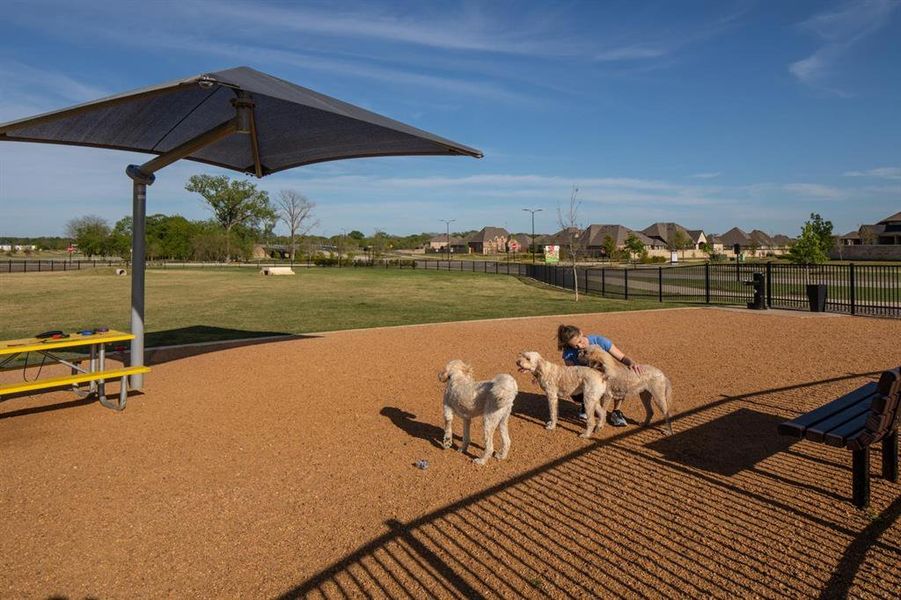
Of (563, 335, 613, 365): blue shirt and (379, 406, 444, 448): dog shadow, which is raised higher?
(563, 335, 613, 365): blue shirt

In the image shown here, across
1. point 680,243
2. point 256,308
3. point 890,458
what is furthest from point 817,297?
point 680,243

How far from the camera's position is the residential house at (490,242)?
482 feet

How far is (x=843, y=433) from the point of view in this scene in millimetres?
4074

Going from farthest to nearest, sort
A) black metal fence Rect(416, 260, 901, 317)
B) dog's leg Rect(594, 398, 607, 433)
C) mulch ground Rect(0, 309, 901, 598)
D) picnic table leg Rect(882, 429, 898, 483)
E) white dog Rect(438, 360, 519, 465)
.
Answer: black metal fence Rect(416, 260, 901, 317)
dog's leg Rect(594, 398, 607, 433)
white dog Rect(438, 360, 519, 465)
picnic table leg Rect(882, 429, 898, 483)
mulch ground Rect(0, 309, 901, 598)

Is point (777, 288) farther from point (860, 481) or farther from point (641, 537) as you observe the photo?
point (641, 537)

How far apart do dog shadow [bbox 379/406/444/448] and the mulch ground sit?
0.11 ft

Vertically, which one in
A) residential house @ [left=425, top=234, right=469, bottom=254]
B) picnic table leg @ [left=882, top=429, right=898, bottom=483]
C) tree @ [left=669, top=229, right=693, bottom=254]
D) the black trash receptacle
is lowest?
picnic table leg @ [left=882, top=429, right=898, bottom=483]

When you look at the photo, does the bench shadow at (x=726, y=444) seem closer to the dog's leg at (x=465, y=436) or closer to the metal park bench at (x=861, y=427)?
the metal park bench at (x=861, y=427)

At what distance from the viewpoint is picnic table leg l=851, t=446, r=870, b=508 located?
4309mm

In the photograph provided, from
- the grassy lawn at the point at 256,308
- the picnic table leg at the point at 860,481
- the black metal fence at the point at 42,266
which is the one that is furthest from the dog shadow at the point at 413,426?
the black metal fence at the point at 42,266

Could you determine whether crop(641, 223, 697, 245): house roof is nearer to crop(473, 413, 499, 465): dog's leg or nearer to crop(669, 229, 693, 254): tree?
crop(669, 229, 693, 254): tree

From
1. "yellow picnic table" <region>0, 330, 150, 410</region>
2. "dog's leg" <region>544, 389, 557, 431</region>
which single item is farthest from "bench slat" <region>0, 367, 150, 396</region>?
"dog's leg" <region>544, 389, 557, 431</region>

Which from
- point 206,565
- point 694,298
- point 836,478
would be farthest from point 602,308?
point 206,565

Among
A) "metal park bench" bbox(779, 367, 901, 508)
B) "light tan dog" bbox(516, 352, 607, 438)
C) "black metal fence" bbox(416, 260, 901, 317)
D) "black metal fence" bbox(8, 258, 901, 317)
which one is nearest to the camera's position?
"metal park bench" bbox(779, 367, 901, 508)
